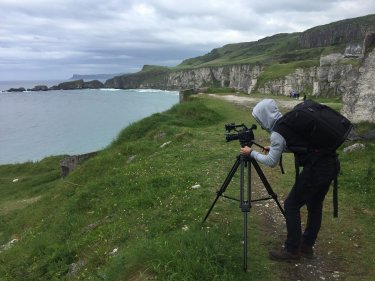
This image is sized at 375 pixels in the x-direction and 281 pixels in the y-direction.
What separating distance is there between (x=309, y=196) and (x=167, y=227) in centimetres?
309

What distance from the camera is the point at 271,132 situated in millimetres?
6039

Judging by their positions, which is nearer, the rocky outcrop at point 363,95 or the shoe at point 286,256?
the shoe at point 286,256

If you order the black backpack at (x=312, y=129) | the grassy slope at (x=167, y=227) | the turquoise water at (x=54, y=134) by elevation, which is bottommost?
the turquoise water at (x=54, y=134)

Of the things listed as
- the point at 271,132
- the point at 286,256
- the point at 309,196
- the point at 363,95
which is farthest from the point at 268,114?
the point at 363,95

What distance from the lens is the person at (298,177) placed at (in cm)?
589

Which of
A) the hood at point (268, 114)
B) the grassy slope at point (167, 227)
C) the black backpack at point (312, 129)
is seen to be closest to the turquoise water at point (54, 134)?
the grassy slope at point (167, 227)

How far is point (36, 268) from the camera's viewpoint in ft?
29.9

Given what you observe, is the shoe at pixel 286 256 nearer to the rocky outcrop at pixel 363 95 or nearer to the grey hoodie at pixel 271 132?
the grey hoodie at pixel 271 132

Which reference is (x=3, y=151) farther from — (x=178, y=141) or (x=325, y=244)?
(x=325, y=244)

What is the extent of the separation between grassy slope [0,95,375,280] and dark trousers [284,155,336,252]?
64cm

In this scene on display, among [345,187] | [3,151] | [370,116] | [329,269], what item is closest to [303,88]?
[3,151]

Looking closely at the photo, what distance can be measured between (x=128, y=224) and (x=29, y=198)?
17.4m

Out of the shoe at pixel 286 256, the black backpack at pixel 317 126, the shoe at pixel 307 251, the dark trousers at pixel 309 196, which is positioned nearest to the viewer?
the black backpack at pixel 317 126

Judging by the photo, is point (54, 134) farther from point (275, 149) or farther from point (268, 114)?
point (275, 149)
